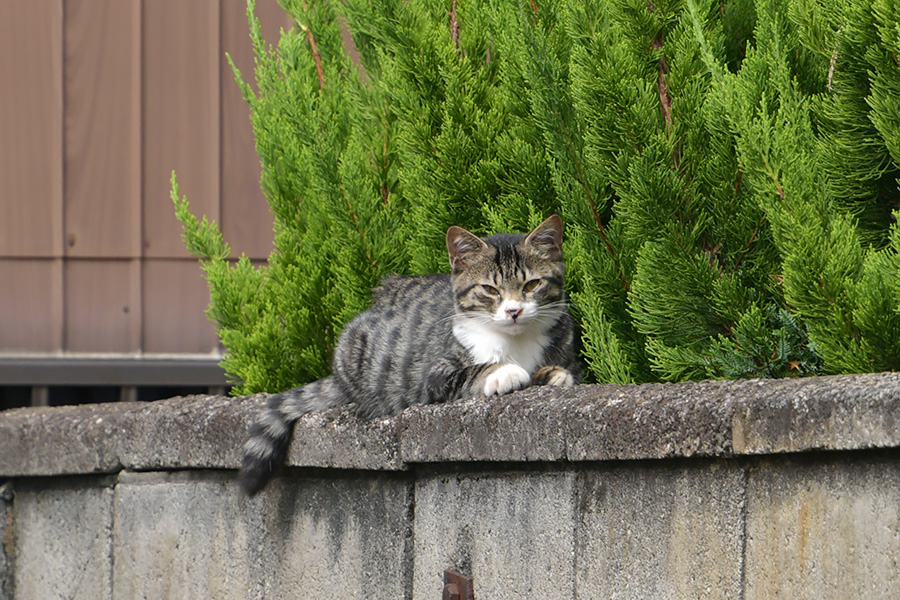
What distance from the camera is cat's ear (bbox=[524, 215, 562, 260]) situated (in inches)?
131

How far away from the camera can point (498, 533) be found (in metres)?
2.79

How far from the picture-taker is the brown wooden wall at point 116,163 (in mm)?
5266

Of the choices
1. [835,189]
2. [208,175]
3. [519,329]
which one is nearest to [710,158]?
[835,189]

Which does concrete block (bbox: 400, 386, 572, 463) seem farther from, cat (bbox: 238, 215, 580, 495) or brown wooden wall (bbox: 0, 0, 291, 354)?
brown wooden wall (bbox: 0, 0, 291, 354)

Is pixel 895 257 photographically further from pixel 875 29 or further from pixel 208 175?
pixel 208 175

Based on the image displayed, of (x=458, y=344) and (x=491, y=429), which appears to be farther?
(x=458, y=344)

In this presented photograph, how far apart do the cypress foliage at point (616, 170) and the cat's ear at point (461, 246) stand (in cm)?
12

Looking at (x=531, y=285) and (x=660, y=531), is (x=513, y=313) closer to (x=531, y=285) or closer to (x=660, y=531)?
(x=531, y=285)

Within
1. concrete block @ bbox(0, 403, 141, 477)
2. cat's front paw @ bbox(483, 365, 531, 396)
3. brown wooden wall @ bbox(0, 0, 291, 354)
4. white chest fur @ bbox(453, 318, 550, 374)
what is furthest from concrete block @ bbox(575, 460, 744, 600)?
brown wooden wall @ bbox(0, 0, 291, 354)

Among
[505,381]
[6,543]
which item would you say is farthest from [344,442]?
[6,543]

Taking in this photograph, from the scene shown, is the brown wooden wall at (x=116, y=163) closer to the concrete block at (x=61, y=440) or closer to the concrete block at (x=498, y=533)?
the concrete block at (x=61, y=440)

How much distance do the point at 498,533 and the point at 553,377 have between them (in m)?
0.58

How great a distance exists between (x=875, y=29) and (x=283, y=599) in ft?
7.77

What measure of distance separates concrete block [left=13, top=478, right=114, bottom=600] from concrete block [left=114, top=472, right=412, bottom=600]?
3.4 inches
